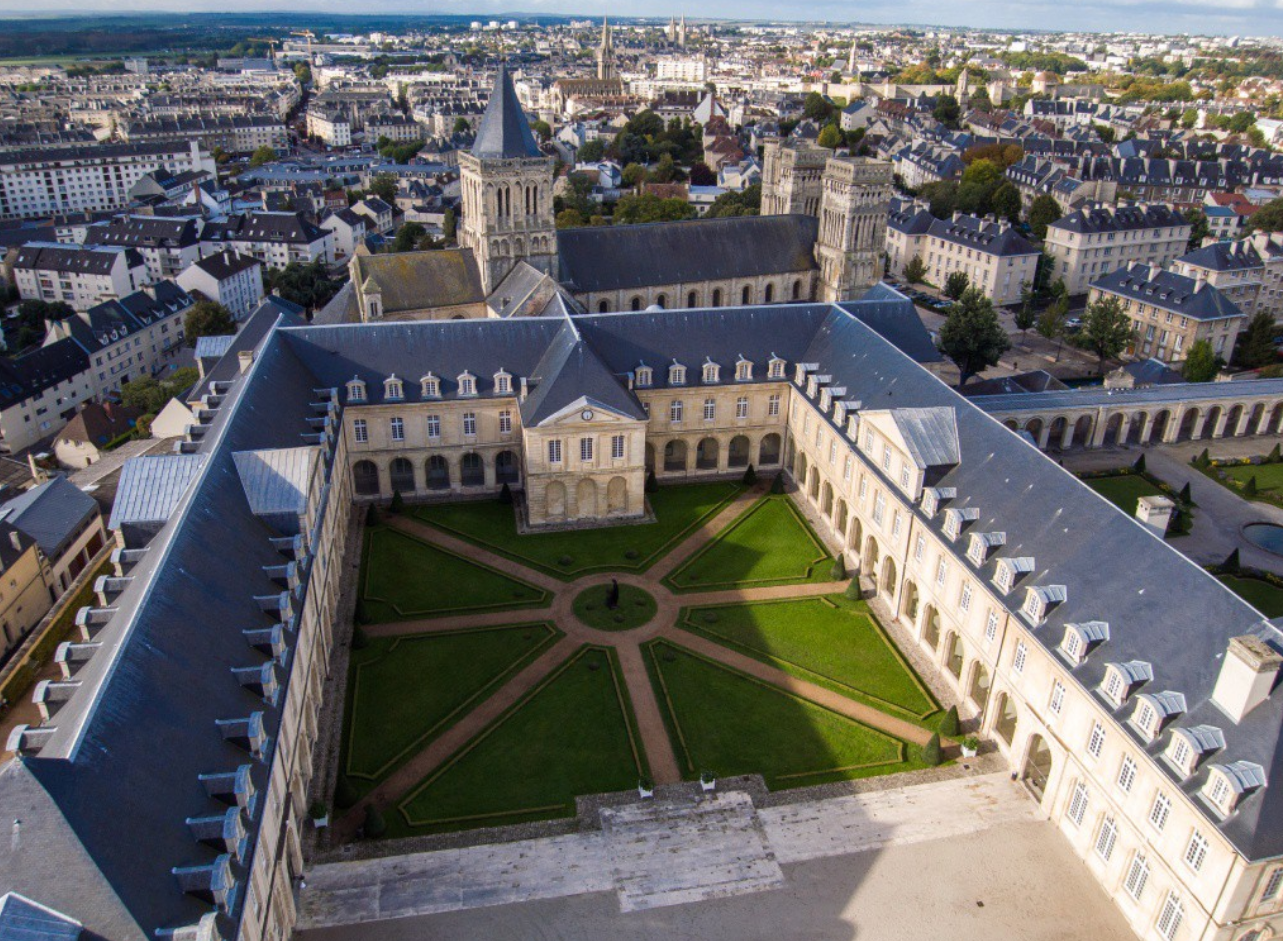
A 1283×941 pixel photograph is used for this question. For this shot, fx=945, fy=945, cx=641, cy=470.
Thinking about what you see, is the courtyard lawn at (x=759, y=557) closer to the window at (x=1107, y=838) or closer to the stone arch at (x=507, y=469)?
the stone arch at (x=507, y=469)

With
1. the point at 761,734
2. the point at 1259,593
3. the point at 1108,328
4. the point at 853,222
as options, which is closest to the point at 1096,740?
the point at 761,734

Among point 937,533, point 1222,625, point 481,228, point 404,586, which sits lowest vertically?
point 404,586

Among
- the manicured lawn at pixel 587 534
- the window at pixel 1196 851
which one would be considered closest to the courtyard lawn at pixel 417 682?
the manicured lawn at pixel 587 534

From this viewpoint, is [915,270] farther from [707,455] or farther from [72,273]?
[72,273]

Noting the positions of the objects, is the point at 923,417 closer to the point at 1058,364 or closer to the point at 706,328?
the point at 706,328

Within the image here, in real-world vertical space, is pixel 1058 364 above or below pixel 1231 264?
below

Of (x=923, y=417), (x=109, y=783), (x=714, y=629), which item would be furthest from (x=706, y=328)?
(x=109, y=783)

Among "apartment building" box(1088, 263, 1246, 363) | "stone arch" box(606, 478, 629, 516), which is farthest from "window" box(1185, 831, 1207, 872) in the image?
"apartment building" box(1088, 263, 1246, 363)
